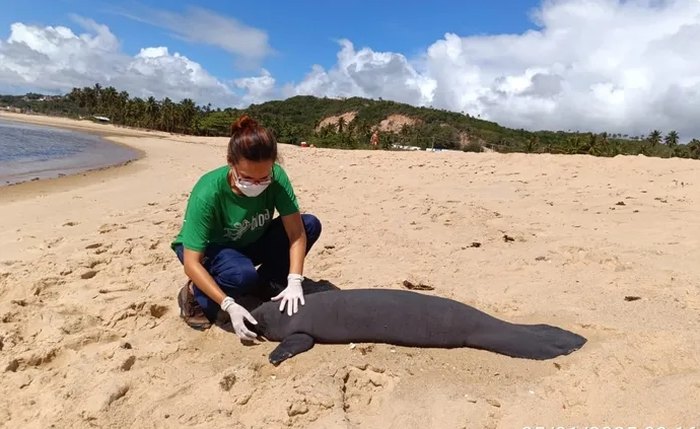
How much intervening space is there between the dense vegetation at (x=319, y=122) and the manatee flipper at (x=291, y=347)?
39870 mm

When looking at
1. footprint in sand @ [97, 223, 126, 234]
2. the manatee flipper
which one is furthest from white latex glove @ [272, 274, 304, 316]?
footprint in sand @ [97, 223, 126, 234]

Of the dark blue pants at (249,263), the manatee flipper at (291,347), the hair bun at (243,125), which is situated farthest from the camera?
the dark blue pants at (249,263)

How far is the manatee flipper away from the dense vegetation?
1570 inches

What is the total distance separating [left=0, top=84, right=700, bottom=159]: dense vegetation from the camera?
62.1 meters

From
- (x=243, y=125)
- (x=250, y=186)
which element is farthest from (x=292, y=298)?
(x=243, y=125)

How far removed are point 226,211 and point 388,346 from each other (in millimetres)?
1313

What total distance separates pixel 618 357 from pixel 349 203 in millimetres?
5116

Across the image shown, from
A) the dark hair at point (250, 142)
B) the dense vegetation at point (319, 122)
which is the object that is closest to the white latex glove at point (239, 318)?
the dark hair at point (250, 142)

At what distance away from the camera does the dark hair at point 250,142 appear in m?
2.90

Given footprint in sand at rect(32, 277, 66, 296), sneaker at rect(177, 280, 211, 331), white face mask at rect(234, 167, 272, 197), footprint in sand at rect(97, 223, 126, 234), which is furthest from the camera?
footprint in sand at rect(97, 223, 126, 234)

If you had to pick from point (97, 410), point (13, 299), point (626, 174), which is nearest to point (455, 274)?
point (97, 410)

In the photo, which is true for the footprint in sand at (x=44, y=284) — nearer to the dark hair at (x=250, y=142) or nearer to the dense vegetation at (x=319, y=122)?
the dark hair at (x=250, y=142)

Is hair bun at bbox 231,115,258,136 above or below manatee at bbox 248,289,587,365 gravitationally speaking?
above

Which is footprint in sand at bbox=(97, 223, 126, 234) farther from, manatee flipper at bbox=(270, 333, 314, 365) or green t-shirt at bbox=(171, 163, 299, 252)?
manatee flipper at bbox=(270, 333, 314, 365)
